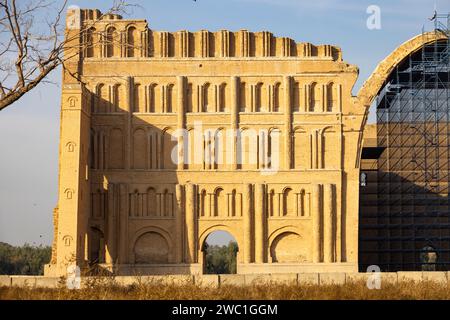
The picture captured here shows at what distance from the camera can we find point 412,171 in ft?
177

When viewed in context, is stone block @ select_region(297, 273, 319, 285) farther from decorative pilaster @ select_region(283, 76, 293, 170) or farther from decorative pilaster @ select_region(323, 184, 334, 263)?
decorative pilaster @ select_region(283, 76, 293, 170)

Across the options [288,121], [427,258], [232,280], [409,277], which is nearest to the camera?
[232,280]

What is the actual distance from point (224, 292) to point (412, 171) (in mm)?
32914

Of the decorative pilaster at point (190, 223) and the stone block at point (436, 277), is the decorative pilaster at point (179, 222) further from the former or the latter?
the stone block at point (436, 277)

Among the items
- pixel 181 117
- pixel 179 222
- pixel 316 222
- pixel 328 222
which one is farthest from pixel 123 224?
pixel 328 222

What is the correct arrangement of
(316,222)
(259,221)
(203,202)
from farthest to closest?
(203,202)
(259,221)
(316,222)

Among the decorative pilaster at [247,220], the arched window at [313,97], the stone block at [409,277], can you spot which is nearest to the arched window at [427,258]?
the arched window at [313,97]

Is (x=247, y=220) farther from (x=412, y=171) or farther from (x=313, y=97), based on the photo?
(x=412, y=171)

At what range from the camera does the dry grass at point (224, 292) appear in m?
21.0

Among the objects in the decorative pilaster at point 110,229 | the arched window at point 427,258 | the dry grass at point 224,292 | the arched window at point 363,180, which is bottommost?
the dry grass at point 224,292

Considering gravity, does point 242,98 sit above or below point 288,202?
above

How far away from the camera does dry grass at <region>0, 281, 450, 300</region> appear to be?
20969 millimetres

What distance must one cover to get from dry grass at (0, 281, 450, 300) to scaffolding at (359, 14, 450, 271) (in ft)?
86.9

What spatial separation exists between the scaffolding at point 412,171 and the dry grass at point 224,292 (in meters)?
26.5
